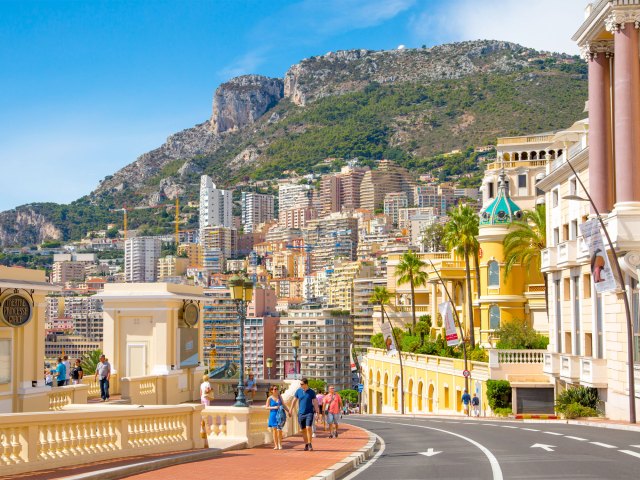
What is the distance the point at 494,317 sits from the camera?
66.7 metres

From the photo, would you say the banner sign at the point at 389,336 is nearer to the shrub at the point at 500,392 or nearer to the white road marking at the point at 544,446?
the shrub at the point at 500,392

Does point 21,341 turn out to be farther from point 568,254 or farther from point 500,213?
point 500,213

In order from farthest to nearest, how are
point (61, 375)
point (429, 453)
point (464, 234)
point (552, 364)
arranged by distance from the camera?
point (464, 234) < point (552, 364) < point (61, 375) < point (429, 453)

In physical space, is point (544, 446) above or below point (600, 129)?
below

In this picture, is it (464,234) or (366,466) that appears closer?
(366,466)

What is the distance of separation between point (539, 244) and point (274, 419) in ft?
133

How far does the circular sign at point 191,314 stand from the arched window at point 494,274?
116 ft

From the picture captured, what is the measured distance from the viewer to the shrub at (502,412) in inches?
2022

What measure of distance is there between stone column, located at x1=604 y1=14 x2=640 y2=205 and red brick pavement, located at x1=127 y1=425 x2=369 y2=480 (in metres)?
16.3

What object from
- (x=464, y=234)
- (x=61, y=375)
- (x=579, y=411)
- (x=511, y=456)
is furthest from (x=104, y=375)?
(x=464, y=234)

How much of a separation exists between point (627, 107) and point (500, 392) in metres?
20.3

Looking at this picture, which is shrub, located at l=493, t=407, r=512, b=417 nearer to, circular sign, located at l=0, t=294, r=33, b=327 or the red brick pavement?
the red brick pavement

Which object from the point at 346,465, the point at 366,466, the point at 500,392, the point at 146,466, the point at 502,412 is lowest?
the point at 502,412

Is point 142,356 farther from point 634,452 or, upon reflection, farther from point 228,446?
point 634,452
